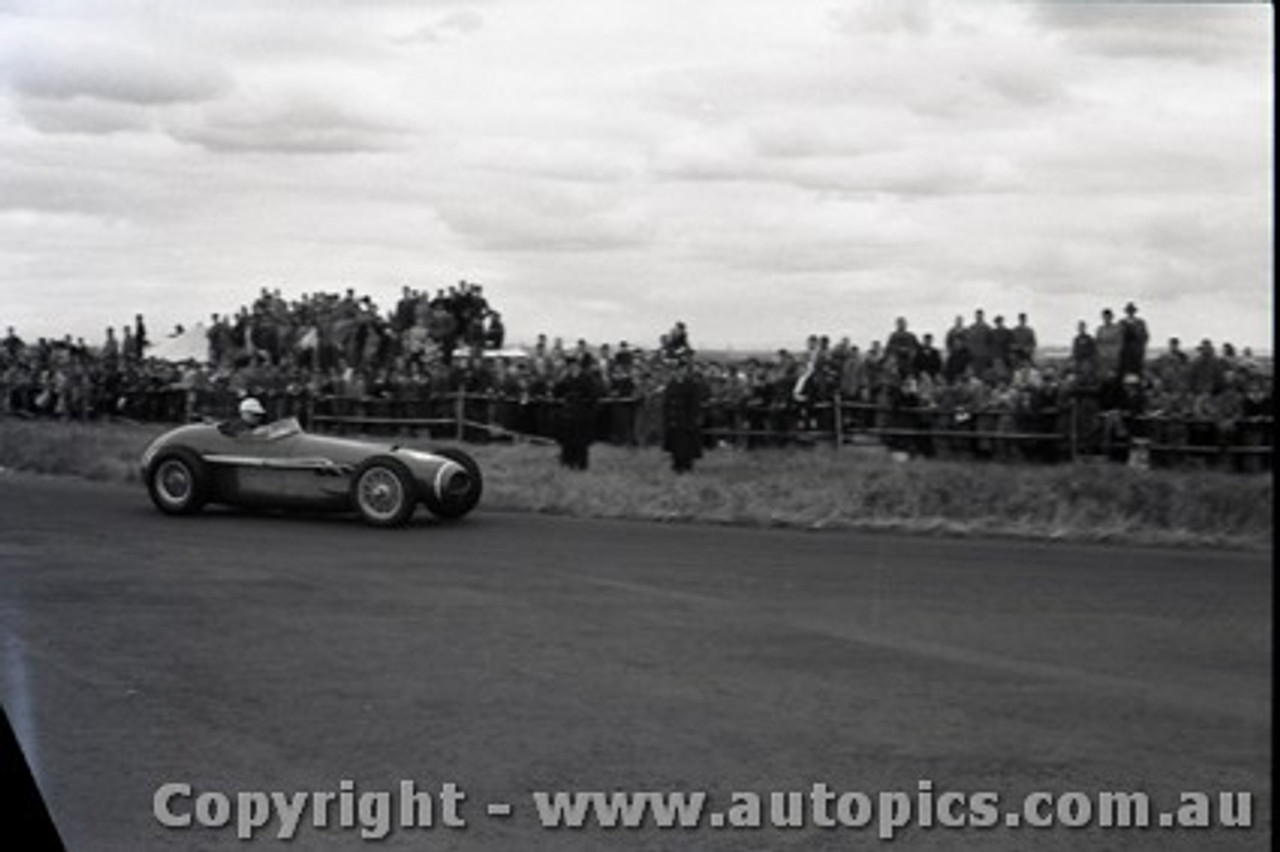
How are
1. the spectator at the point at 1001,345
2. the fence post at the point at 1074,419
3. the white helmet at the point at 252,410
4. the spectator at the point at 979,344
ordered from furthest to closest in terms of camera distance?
1. the white helmet at the point at 252,410
2. the fence post at the point at 1074,419
3. the spectator at the point at 979,344
4. the spectator at the point at 1001,345

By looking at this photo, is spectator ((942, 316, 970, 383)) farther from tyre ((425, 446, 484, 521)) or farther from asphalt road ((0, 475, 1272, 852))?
tyre ((425, 446, 484, 521))

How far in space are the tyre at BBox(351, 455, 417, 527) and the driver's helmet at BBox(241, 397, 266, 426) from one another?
2.14 meters

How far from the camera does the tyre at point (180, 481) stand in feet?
33.0

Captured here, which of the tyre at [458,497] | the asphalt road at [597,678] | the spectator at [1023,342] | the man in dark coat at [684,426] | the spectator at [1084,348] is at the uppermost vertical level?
the spectator at [1023,342]

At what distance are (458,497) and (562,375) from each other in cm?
110

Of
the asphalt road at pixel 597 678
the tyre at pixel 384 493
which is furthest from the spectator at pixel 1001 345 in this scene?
the tyre at pixel 384 493

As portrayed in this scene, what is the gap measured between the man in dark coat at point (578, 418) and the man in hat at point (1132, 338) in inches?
341

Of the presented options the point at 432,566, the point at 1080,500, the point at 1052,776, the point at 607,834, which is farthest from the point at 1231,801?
the point at 1080,500

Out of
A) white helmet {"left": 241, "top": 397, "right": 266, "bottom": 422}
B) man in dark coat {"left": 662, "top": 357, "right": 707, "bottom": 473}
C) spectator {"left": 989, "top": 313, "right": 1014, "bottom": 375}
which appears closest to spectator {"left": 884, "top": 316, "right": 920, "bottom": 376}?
spectator {"left": 989, "top": 313, "right": 1014, "bottom": 375}

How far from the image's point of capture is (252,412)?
8359 millimetres

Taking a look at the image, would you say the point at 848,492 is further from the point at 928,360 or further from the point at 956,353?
the point at 956,353

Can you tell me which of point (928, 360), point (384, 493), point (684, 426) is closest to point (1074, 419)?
point (928, 360)

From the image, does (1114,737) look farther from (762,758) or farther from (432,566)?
(432,566)

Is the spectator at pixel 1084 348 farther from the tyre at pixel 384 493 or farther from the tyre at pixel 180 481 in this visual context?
the tyre at pixel 180 481
